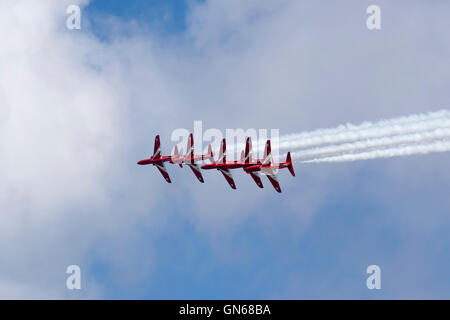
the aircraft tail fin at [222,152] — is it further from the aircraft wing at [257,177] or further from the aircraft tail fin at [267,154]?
the aircraft tail fin at [267,154]

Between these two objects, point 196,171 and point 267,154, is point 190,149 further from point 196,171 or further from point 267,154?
point 267,154

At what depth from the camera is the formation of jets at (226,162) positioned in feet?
349

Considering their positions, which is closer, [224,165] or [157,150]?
[224,165]

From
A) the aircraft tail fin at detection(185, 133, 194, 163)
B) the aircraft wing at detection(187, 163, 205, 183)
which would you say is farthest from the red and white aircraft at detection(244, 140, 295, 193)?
the aircraft tail fin at detection(185, 133, 194, 163)

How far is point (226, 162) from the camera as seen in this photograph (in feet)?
359

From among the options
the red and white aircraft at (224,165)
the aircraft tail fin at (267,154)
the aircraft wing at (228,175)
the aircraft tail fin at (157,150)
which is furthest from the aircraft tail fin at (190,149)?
the aircraft tail fin at (267,154)

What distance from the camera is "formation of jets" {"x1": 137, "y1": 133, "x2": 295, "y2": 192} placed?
106312mm

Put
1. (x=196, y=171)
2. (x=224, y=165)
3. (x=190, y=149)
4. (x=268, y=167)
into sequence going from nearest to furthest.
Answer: (x=268, y=167) → (x=224, y=165) → (x=196, y=171) → (x=190, y=149)

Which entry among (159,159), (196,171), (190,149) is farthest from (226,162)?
(159,159)
